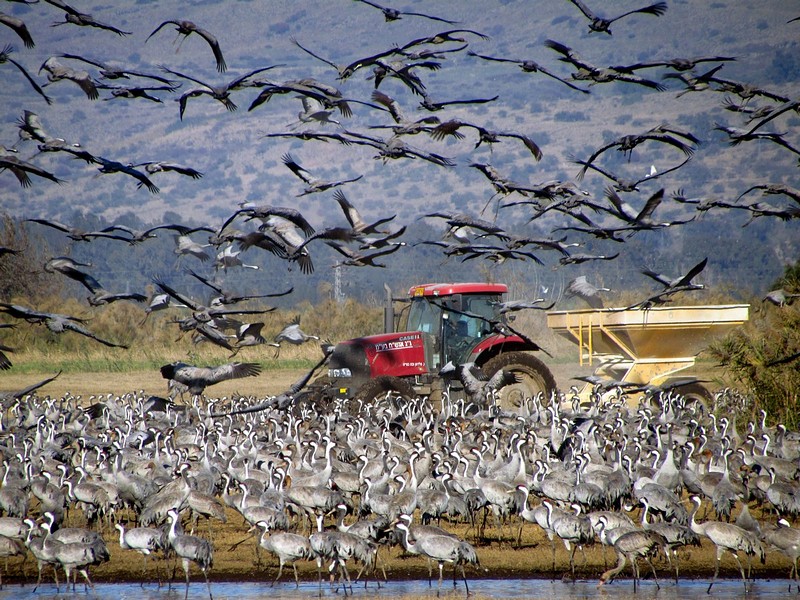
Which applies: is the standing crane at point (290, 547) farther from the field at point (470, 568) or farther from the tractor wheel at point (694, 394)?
→ the tractor wheel at point (694, 394)

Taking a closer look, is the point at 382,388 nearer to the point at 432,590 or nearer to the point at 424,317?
the point at 424,317

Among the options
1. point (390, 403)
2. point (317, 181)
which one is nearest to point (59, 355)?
point (390, 403)

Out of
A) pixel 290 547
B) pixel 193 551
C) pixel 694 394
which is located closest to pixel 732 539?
pixel 290 547

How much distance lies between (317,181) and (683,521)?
312 inches

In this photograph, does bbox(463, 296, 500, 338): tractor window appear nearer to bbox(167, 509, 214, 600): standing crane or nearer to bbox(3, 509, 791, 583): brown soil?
bbox(3, 509, 791, 583): brown soil

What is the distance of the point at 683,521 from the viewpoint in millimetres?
11898

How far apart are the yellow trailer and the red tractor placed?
2233 millimetres

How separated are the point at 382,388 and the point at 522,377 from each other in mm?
3080

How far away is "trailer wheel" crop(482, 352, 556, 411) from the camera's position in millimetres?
19844

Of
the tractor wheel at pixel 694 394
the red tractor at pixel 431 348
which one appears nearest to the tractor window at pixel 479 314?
the red tractor at pixel 431 348

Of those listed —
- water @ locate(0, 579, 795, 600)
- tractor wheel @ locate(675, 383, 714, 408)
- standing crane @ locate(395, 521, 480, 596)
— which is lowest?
water @ locate(0, 579, 795, 600)

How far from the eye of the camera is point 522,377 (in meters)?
20.9

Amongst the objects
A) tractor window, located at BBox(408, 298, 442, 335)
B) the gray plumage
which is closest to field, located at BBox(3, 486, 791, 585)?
the gray plumage

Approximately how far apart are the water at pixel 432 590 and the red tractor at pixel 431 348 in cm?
887
